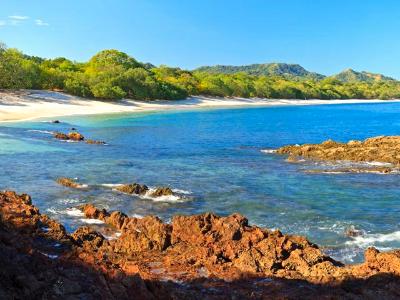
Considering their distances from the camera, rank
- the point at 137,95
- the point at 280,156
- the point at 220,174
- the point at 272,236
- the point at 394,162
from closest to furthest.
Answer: the point at 272,236 → the point at 220,174 → the point at 394,162 → the point at 280,156 → the point at 137,95

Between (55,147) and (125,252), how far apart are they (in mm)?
26619

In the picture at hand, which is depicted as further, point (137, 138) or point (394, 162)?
point (137, 138)

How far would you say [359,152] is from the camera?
1391 inches

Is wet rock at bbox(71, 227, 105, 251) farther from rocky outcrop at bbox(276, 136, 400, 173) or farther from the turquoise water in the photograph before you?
rocky outcrop at bbox(276, 136, 400, 173)

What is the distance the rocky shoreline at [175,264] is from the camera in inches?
295

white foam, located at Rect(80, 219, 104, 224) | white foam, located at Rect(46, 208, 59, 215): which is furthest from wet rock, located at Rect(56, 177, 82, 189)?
white foam, located at Rect(80, 219, 104, 224)

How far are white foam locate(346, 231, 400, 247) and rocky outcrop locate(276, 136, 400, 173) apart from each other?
1313 centimetres

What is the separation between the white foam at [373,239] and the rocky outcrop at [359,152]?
43.1 feet

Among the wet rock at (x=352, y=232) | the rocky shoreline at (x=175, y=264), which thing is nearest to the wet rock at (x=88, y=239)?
the rocky shoreline at (x=175, y=264)

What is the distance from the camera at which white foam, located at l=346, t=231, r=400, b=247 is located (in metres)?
15.6

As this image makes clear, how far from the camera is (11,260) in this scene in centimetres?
760

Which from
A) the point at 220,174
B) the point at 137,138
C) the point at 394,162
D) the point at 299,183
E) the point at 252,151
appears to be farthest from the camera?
the point at 137,138

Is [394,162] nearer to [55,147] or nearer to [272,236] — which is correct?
[272,236]

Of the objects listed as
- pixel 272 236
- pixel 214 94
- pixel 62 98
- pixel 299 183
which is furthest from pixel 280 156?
pixel 214 94
